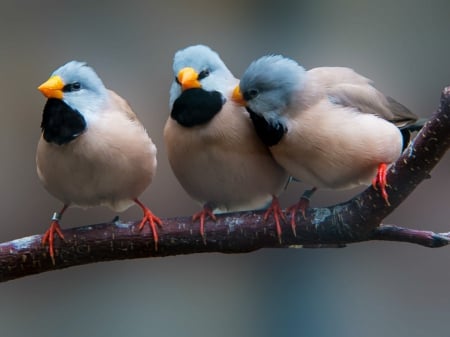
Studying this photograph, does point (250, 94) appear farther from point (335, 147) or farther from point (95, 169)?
point (95, 169)

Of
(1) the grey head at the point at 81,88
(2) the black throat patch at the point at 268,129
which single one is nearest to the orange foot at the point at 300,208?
(2) the black throat patch at the point at 268,129

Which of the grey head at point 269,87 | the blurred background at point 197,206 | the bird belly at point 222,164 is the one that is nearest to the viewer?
the grey head at point 269,87

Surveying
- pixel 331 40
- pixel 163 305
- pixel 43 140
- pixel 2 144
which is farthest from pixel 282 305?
pixel 43 140

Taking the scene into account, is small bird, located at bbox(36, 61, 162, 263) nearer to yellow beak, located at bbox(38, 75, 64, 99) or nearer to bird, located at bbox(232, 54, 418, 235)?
yellow beak, located at bbox(38, 75, 64, 99)

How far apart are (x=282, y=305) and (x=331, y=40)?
0.88m

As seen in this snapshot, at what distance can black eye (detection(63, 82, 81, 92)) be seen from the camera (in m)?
1.57

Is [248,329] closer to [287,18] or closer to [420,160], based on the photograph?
[287,18]

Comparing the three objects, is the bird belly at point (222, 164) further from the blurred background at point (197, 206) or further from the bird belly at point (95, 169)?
the blurred background at point (197, 206)

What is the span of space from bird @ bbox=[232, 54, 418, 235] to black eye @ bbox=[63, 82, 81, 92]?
304mm

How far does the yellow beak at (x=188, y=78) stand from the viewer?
1.53m

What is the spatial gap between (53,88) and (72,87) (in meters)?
0.05

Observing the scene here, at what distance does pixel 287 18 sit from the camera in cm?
273

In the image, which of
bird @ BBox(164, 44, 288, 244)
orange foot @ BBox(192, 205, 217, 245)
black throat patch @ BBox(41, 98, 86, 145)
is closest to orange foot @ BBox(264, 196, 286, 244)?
bird @ BBox(164, 44, 288, 244)

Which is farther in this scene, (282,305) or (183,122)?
(282,305)
